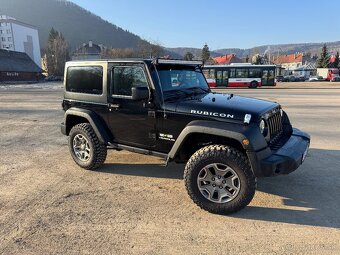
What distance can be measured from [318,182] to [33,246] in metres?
4.29

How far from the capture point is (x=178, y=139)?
4375 millimetres

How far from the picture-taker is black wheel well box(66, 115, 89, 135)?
6.04m

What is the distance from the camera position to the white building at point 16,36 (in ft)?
365

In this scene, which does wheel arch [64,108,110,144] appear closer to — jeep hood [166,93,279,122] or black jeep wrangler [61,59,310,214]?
black jeep wrangler [61,59,310,214]

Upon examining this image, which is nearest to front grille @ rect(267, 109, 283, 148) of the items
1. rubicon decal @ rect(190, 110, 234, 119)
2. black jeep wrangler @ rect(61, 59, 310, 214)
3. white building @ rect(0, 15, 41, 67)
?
black jeep wrangler @ rect(61, 59, 310, 214)

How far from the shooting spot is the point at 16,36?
113 m

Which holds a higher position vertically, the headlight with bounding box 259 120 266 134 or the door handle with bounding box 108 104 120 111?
the door handle with bounding box 108 104 120 111

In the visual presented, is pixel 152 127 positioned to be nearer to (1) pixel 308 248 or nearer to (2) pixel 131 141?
(2) pixel 131 141

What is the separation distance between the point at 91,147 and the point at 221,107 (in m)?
2.57

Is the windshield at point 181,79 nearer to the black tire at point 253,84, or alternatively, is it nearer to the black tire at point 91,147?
the black tire at point 91,147

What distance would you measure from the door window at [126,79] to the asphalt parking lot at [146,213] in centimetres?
151

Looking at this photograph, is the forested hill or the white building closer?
the white building

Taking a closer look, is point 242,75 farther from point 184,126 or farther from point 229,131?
point 229,131

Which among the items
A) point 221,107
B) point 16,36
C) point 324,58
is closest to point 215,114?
point 221,107
